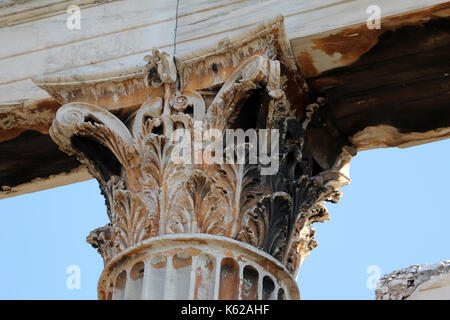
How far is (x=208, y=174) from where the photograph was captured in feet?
31.4

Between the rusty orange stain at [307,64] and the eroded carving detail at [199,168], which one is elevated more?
the rusty orange stain at [307,64]

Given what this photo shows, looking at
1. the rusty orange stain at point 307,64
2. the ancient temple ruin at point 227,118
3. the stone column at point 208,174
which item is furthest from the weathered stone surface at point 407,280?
the rusty orange stain at point 307,64

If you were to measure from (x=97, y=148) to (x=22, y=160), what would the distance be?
1.89 metres

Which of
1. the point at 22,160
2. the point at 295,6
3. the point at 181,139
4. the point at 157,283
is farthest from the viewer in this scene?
the point at 22,160

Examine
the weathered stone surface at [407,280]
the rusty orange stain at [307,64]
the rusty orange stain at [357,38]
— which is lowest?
the weathered stone surface at [407,280]

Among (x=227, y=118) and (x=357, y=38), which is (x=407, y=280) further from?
(x=227, y=118)

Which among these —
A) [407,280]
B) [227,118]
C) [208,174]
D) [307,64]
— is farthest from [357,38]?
[407,280]

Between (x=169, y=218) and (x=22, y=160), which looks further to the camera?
(x=22, y=160)

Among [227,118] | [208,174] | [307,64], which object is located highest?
[307,64]

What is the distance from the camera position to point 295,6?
10492 millimetres

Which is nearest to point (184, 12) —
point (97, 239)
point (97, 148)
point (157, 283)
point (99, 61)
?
point (99, 61)

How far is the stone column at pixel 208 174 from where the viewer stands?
30.1ft

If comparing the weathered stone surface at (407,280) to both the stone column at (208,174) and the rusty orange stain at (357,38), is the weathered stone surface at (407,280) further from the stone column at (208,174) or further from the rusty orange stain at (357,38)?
the rusty orange stain at (357,38)

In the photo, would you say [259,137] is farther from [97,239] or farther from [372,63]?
[97,239]
